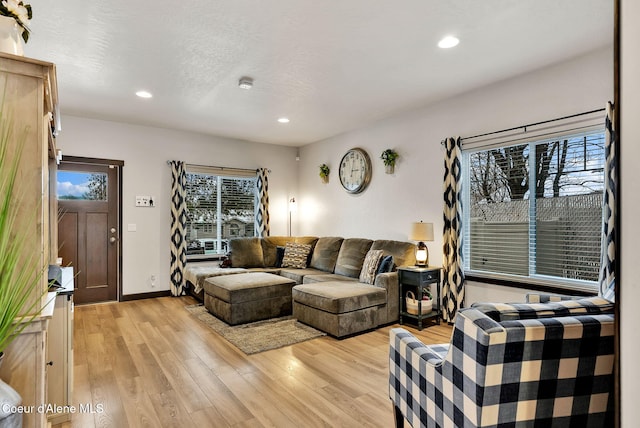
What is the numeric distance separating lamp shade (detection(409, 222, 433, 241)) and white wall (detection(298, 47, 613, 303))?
0.20 meters

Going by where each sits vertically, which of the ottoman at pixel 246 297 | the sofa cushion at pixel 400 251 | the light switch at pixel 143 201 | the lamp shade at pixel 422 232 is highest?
the light switch at pixel 143 201

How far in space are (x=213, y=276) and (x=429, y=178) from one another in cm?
315

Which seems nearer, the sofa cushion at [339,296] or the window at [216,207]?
the sofa cushion at [339,296]

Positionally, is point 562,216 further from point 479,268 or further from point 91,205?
point 91,205

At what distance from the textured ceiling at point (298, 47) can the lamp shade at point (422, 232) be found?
150 centimetres

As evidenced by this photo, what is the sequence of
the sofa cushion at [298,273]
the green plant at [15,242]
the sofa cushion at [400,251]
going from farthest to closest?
the sofa cushion at [298,273] < the sofa cushion at [400,251] < the green plant at [15,242]

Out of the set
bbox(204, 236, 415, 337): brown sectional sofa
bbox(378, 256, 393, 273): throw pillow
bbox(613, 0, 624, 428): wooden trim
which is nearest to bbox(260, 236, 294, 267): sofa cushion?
bbox(204, 236, 415, 337): brown sectional sofa

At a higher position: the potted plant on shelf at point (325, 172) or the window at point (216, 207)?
the potted plant on shelf at point (325, 172)

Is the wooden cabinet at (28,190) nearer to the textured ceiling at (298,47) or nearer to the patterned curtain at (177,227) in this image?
the textured ceiling at (298,47)

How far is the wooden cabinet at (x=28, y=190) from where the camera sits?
1.44 m

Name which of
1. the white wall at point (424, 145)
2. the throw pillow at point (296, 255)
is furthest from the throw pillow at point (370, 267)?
the throw pillow at point (296, 255)

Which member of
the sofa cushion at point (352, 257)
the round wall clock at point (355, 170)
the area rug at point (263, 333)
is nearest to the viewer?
the area rug at point (263, 333)

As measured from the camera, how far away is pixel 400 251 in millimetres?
4395

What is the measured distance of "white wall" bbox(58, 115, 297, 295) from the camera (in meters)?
4.94
